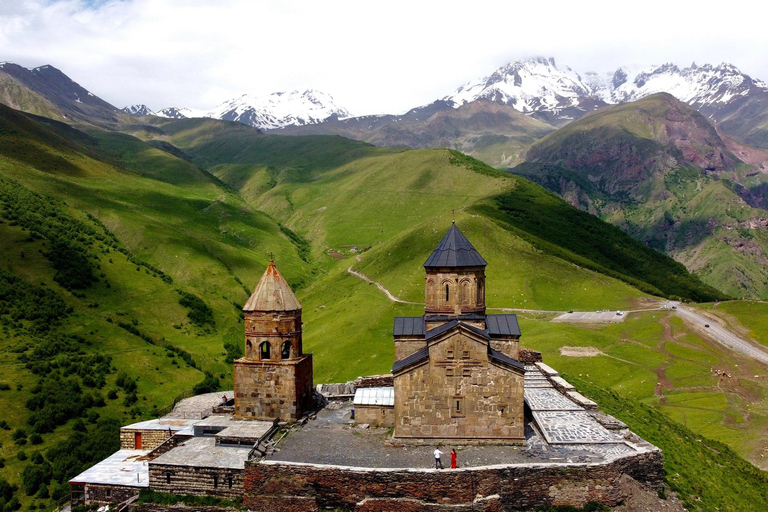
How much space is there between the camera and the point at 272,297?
30031 mm

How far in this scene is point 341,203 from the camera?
155500mm

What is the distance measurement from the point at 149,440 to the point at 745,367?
1932 inches

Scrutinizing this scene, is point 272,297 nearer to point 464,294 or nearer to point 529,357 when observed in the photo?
point 464,294

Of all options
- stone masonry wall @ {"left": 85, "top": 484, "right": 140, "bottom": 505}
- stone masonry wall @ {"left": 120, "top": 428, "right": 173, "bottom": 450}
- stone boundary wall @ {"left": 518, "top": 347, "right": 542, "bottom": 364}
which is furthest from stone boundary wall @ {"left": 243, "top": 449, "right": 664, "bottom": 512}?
stone boundary wall @ {"left": 518, "top": 347, "right": 542, "bottom": 364}

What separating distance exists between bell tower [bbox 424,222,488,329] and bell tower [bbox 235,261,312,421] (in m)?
7.50

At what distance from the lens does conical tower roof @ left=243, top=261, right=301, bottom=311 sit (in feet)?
97.9

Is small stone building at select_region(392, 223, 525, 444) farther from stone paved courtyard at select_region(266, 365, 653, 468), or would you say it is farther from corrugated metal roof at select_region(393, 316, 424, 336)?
corrugated metal roof at select_region(393, 316, 424, 336)

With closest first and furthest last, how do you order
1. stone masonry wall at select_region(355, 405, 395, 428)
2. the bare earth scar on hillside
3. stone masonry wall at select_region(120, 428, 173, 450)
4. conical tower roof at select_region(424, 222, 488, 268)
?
stone masonry wall at select_region(355, 405, 395, 428), conical tower roof at select_region(424, 222, 488, 268), stone masonry wall at select_region(120, 428, 173, 450), the bare earth scar on hillside

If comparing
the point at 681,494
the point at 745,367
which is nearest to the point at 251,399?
the point at 681,494

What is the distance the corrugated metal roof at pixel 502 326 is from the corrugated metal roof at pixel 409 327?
358cm

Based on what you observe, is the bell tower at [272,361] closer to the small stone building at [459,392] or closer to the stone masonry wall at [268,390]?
the stone masonry wall at [268,390]

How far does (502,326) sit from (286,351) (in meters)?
11.8

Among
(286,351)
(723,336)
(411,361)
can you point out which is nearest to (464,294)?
(411,361)

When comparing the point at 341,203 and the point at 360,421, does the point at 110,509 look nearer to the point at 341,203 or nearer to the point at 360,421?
the point at 360,421
